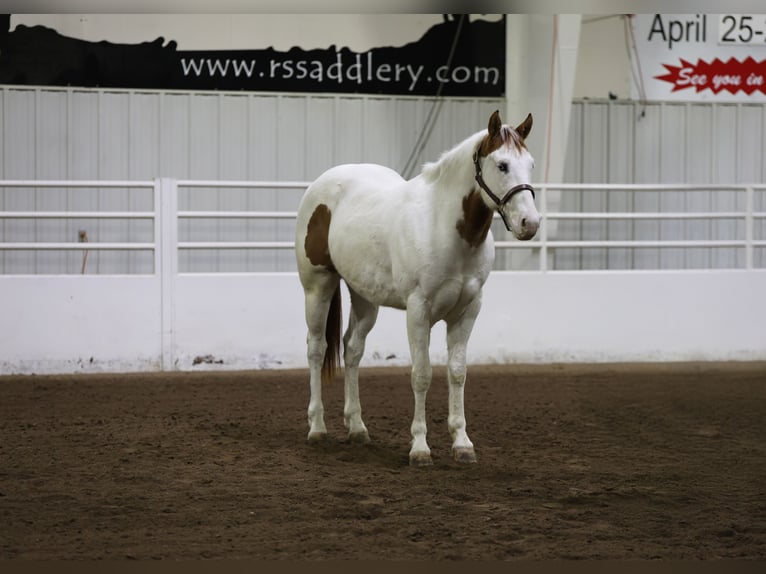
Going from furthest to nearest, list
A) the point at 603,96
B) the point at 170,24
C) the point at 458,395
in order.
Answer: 1. the point at 603,96
2. the point at 170,24
3. the point at 458,395

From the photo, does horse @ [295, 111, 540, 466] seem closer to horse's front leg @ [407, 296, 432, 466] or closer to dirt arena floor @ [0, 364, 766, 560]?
horse's front leg @ [407, 296, 432, 466]

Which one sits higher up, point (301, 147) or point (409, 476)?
point (301, 147)

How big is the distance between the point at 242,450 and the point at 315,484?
923mm

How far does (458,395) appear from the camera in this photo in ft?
15.3

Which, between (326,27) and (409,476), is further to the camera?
(326,27)

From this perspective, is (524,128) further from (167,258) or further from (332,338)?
(167,258)

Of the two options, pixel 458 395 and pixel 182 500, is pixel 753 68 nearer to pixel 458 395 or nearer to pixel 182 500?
pixel 458 395

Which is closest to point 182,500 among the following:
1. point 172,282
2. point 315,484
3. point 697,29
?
point 315,484

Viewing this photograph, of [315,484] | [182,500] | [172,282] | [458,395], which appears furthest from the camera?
[172,282]

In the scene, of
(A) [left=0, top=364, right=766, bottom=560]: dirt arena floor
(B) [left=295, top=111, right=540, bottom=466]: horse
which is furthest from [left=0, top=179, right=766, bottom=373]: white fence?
(B) [left=295, top=111, right=540, bottom=466]: horse

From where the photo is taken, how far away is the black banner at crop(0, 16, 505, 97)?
10.4 meters

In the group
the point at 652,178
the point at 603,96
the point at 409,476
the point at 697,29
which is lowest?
the point at 409,476

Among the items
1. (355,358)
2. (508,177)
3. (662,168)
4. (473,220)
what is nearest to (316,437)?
(355,358)

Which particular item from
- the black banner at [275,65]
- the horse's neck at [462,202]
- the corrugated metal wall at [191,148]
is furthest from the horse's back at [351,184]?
the black banner at [275,65]
